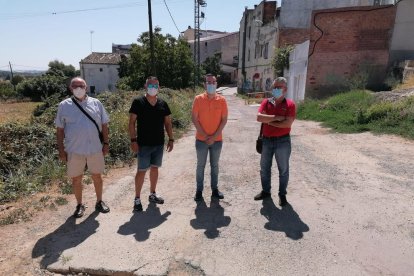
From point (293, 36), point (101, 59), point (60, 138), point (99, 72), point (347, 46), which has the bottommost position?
point (99, 72)

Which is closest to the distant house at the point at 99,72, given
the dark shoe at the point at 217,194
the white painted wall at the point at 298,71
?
the white painted wall at the point at 298,71

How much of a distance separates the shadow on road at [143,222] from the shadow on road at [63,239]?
394 mm

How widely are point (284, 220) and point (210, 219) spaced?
36.4 inches

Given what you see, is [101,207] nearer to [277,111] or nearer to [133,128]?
[133,128]

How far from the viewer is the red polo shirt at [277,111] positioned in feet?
14.3

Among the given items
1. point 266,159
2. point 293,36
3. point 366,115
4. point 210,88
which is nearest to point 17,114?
point 366,115

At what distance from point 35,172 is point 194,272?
3.89 meters

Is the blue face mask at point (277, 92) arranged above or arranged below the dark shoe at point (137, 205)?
above

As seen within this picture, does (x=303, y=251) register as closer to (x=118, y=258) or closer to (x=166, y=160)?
(x=118, y=258)

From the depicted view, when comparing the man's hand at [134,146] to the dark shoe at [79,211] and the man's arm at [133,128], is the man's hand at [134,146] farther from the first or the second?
the dark shoe at [79,211]

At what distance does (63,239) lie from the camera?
379 centimetres

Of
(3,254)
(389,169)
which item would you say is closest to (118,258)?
(3,254)

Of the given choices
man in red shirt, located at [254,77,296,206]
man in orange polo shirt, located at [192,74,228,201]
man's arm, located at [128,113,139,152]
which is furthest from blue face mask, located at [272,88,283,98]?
man's arm, located at [128,113,139,152]

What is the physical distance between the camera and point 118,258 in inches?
134
